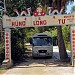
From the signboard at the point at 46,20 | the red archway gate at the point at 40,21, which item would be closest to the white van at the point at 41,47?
the red archway gate at the point at 40,21

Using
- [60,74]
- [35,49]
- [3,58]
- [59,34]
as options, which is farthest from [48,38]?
[60,74]

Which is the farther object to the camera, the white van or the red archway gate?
the white van

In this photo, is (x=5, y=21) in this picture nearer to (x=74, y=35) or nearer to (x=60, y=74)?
(x=74, y=35)

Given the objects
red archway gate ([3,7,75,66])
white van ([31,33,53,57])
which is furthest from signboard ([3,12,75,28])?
white van ([31,33,53,57])

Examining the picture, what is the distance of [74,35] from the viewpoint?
20828 mm

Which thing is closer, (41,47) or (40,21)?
(40,21)

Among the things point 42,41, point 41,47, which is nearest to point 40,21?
point 41,47

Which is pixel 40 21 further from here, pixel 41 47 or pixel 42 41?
pixel 42 41

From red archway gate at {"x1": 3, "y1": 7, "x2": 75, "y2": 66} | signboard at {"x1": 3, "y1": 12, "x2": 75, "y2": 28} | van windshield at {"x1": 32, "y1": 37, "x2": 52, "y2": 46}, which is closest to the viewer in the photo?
red archway gate at {"x1": 3, "y1": 7, "x2": 75, "y2": 66}

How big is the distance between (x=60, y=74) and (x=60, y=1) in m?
8.82

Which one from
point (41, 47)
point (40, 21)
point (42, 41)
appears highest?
point (40, 21)

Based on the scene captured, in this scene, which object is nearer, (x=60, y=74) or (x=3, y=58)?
(x=60, y=74)

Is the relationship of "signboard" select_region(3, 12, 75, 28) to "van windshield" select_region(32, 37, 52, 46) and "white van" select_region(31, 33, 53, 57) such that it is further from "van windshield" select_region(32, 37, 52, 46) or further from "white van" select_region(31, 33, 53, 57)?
"van windshield" select_region(32, 37, 52, 46)

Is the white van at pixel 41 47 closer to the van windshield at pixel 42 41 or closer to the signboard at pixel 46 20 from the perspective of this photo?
the van windshield at pixel 42 41
